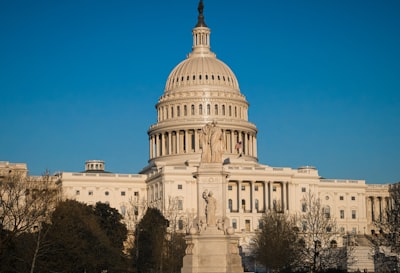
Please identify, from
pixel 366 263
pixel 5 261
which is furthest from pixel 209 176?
pixel 366 263

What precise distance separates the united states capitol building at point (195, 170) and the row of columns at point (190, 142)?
19cm

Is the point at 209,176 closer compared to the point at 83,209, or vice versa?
the point at 209,176

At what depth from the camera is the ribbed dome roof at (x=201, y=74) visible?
636ft

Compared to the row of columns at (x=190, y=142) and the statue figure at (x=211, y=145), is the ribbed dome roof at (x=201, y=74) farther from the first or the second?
the statue figure at (x=211, y=145)

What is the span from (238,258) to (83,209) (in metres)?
54.1

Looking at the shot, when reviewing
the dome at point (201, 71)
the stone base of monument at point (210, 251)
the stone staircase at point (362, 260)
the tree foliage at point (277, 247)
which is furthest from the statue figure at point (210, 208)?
the dome at point (201, 71)

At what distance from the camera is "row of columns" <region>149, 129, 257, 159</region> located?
18888 centimetres

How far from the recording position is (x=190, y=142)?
190 metres

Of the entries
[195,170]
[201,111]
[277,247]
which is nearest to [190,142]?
[201,111]

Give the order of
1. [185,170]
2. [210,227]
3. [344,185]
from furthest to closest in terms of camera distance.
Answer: [344,185]
[185,170]
[210,227]

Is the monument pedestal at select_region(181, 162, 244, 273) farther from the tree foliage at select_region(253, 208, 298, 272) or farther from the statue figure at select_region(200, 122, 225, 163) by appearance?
the tree foliage at select_region(253, 208, 298, 272)

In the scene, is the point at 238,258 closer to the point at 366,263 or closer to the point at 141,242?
the point at 141,242

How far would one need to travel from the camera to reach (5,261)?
74.3 metres

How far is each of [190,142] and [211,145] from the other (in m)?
124
